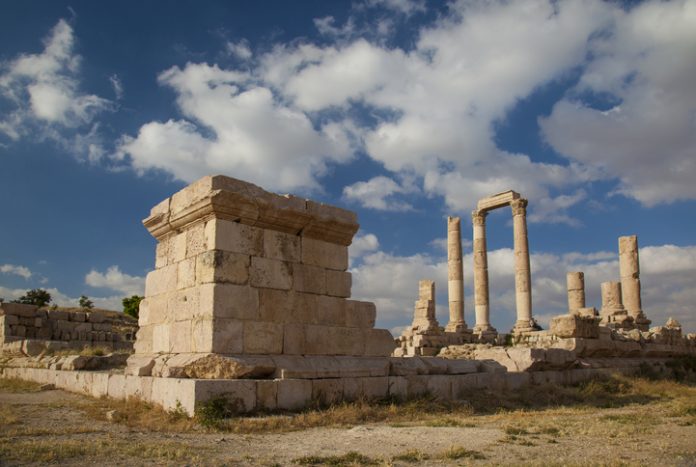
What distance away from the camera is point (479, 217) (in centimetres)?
3073

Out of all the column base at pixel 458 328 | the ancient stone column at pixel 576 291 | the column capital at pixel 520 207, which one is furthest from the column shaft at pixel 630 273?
the column base at pixel 458 328

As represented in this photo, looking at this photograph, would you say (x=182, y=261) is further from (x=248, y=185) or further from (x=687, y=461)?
(x=687, y=461)

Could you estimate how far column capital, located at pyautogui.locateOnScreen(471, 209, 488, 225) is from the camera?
101 ft

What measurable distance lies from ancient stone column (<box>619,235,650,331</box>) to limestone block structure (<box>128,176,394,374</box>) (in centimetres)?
2107

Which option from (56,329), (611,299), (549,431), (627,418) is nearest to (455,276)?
(611,299)

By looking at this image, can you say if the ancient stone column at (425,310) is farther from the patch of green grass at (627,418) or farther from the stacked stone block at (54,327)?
the patch of green grass at (627,418)

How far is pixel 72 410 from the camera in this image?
7.17 metres

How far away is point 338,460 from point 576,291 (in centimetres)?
2510

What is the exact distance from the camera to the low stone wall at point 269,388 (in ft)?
21.0

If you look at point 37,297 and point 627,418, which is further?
point 37,297

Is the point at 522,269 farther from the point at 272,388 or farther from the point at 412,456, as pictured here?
the point at 412,456

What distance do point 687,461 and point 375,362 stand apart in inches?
166

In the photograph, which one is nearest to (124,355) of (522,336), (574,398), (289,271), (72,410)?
(72,410)

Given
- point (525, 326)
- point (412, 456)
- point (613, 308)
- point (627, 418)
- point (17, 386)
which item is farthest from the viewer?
point (525, 326)
